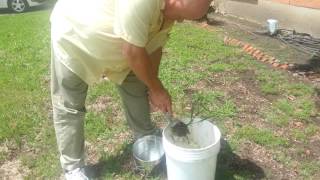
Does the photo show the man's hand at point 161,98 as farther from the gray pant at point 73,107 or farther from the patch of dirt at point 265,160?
the patch of dirt at point 265,160

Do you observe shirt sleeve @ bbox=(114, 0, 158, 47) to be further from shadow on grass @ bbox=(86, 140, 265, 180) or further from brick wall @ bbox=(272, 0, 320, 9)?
brick wall @ bbox=(272, 0, 320, 9)

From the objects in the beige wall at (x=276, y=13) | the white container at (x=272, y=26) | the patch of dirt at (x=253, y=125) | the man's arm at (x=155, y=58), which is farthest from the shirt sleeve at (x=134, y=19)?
the beige wall at (x=276, y=13)

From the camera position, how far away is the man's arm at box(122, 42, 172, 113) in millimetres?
2891

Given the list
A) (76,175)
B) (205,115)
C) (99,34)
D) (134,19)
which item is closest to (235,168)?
(205,115)

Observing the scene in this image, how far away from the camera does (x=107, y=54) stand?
10.6ft

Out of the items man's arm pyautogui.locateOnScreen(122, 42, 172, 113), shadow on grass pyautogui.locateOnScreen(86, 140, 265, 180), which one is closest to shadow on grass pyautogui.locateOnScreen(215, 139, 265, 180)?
shadow on grass pyautogui.locateOnScreen(86, 140, 265, 180)

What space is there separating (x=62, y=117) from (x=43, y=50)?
11.4 ft

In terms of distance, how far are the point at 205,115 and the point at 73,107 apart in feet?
4.70

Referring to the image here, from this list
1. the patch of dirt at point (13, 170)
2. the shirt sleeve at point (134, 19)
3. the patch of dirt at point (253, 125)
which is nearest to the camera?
the shirt sleeve at point (134, 19)

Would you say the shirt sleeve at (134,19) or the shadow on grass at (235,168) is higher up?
the shirt sleeve at (134,19)

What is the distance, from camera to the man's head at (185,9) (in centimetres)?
272

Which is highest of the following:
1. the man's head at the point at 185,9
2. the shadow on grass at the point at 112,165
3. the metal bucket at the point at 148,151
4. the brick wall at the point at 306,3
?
the man's head at the point at 185,9

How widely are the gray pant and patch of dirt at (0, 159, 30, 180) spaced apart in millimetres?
447

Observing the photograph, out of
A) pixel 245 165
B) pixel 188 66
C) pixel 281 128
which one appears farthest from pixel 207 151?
pixel 188 66
